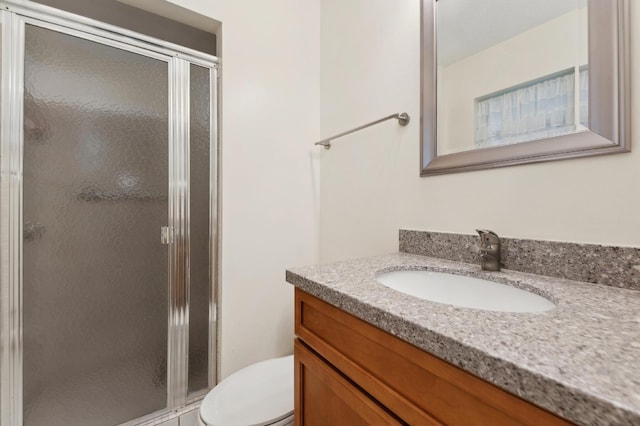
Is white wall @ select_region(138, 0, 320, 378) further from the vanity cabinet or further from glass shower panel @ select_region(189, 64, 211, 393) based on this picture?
the vanity cabinet

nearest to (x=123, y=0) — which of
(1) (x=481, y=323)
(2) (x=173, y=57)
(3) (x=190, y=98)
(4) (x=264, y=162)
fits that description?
(2) (x=173, y=57)

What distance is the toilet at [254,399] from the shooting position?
857 mm

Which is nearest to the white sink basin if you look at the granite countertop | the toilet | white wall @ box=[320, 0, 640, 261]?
the granite countertop

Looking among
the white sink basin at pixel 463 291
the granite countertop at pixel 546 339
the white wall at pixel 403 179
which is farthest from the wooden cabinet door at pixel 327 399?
the white wall at pixel 403 179

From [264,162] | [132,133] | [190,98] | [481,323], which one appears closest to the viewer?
[481,323]

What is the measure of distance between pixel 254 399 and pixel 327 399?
1.57 feet

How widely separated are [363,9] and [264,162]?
0.91 m

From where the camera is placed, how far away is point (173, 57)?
4.07ft

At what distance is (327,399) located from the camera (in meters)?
0.63

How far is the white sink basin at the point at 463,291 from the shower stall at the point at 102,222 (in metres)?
0.93

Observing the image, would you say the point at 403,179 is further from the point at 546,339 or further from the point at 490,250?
the point at 546,339

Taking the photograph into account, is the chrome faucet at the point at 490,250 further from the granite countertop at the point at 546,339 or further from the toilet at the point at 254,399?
the toilet at the point at 254,399

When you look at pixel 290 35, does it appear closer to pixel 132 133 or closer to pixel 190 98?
pixel 190 98

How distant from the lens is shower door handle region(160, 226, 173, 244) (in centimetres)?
123
